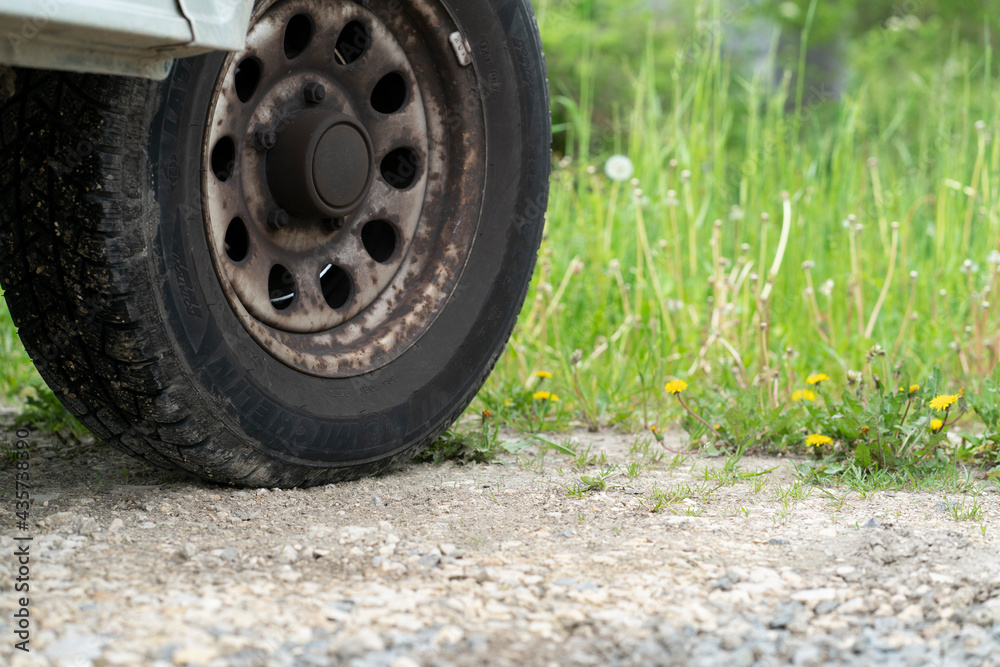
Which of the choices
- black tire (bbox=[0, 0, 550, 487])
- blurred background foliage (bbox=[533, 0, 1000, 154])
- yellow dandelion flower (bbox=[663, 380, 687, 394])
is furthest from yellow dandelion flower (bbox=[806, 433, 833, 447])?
blurred background foliage (bbox=[533, 0, 1000, 154])

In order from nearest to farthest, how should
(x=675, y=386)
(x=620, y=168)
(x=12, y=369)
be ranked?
(x=675, y=386), (x=12, y=369), (x=620, y=168)

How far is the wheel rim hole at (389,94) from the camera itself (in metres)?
2.16

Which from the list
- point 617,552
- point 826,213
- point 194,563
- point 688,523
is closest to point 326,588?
point 194,563

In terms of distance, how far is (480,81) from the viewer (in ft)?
7.03

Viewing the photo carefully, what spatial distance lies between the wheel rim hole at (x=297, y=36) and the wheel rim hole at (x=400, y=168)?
34 centimetres

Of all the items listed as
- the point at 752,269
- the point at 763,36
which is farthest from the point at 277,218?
the point at 763,36

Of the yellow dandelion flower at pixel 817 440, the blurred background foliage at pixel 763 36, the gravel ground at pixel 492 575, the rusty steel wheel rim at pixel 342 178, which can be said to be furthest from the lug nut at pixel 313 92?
the blurred background foliage at pixel 763 36

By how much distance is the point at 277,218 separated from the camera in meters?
1.90

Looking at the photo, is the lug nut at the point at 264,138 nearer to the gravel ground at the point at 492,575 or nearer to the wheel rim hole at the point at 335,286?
the wheel rim hole at the point at 335,286

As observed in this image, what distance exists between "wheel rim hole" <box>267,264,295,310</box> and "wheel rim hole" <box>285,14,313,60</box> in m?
0.46

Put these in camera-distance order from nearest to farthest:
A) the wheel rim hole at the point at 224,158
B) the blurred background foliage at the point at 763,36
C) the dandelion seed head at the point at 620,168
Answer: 1. the wheel rim hole at the point at 224,158
2. the dandelion seed head at the point at 620,168
3. the blurred background foliage at the point at 763,36

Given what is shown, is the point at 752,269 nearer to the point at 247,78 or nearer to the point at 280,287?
the point at 280,287

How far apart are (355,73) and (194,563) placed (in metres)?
1.12

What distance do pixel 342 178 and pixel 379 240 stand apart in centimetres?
34
